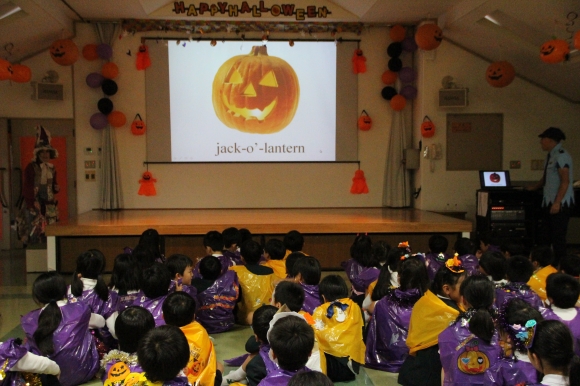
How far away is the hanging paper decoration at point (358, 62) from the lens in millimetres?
7797

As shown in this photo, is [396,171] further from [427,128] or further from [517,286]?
[517,286]

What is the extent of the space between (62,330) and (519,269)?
2.42m

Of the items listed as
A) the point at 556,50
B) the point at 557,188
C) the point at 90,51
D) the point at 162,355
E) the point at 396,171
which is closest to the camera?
the point at 162,355

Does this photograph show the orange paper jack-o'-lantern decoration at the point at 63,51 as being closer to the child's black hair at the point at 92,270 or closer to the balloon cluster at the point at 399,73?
the balloon cluster at the point at 399,73

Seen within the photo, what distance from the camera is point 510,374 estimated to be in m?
2.19

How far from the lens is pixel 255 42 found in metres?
7.93

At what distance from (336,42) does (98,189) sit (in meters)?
3.85

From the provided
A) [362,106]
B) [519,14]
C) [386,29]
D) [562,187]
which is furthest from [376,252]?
[386,29]

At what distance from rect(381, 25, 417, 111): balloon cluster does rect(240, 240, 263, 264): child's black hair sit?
430cm

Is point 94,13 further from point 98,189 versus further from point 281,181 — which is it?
point 281,181

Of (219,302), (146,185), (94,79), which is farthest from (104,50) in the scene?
(219,302)

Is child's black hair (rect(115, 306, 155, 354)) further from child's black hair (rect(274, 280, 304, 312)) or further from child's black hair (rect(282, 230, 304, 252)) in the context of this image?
child's black hair (rect(282, 230, 304, 252))

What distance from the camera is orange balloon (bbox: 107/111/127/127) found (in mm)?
7559

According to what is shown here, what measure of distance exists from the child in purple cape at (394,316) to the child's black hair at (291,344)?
1295mm
